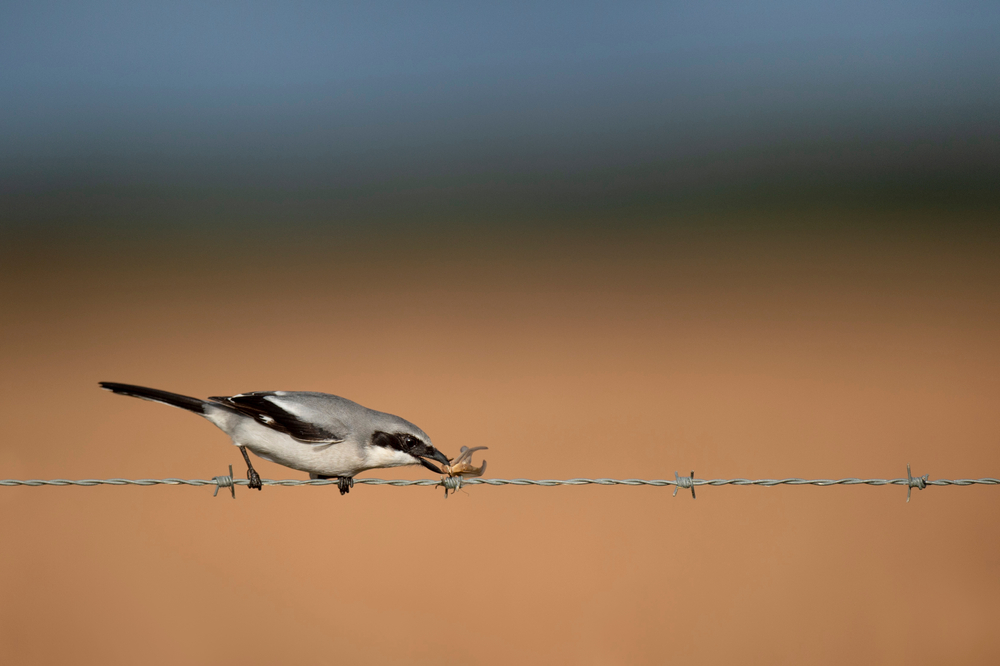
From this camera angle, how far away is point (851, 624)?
20.8ft

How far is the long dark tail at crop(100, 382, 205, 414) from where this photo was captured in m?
4.06

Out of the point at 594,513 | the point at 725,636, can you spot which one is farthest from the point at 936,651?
the point at 594,513

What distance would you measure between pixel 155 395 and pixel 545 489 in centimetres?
580

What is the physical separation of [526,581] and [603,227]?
23133 millimetres

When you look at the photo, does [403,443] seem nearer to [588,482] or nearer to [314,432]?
[314,432]

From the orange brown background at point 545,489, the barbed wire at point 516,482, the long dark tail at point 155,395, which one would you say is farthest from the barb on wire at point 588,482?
the orange brown background at point 545,489

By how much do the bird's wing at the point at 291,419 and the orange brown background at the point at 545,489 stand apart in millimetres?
1069

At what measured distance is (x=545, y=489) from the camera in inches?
357

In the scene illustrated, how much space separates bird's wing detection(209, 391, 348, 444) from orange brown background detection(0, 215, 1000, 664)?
1.07 metres

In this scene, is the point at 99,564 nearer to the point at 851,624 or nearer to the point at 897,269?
the point at 851,624

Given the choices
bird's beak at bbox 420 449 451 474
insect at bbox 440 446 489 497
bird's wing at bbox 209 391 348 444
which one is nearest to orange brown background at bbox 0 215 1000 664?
bird's beak at bbox 420 449 451 474

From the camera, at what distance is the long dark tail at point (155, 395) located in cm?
406

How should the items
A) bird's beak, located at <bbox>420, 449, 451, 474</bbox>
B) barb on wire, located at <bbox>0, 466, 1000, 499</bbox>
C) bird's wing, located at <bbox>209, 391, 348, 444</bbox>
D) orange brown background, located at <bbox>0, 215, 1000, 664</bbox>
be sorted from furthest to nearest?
orange brown background, located at <bbox>0, 215, 1000, 664</bbox>
bird's beak, located at <bbox>420, 449, 451, 474</bbox>
bird's wing, located at <bbox>209, 391, 348, 444</bbox>
barb on wire, located at <bbox>0, 466, 1000, 499</bbox>

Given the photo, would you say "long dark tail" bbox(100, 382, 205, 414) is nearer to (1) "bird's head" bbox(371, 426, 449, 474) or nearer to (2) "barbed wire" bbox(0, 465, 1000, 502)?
(2) "barbed wire" bbox(0, 465, 1000, 502)
